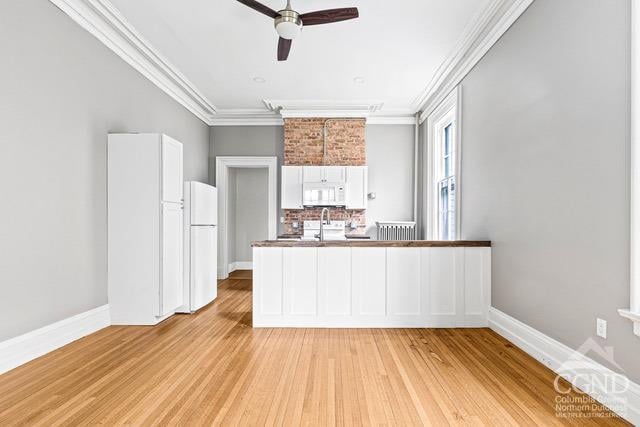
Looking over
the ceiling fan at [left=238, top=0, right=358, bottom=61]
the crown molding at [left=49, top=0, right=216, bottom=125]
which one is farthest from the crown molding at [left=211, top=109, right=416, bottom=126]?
the ceiling fan at [left=238, top=0, right=358, bottom=61]

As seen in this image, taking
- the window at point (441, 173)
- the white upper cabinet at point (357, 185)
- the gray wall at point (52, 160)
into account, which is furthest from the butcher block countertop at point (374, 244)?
the white upper cabinet at point (357, 185)

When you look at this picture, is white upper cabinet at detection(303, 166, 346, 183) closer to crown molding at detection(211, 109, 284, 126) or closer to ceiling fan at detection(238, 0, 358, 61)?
crown molding at detection(211, 109, 284, 126)

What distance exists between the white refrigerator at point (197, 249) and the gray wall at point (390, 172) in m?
2.93

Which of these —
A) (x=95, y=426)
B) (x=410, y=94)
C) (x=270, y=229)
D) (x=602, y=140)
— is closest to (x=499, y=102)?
(x=602, y=140)

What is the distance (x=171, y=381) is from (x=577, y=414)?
2366 mm

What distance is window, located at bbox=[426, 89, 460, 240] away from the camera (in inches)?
200

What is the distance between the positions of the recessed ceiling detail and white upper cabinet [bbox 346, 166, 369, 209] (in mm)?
1094

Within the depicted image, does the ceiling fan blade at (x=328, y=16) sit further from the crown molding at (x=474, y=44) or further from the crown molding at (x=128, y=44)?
the crown molding at (x=128, y=44)

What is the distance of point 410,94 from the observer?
5.55m

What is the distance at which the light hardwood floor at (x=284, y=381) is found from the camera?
6.39 feet

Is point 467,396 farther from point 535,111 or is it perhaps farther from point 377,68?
point 377,68

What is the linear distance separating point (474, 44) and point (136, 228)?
394 centimetres

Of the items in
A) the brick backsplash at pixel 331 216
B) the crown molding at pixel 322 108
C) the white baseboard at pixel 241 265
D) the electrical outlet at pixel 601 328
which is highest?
the crown molding at pixel 322 108

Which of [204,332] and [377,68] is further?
[377,68]
